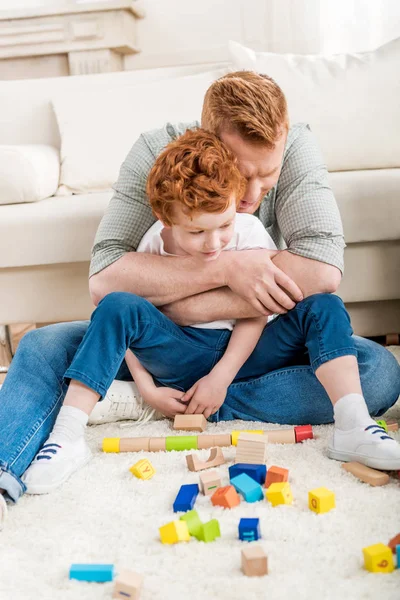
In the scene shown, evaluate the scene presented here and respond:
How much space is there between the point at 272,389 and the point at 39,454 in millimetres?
465

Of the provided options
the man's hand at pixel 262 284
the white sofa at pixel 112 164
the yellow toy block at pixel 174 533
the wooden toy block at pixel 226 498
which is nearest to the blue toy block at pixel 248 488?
the wooden toy block at pixel 226 498

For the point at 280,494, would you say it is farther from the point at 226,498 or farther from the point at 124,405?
the point at 124,405

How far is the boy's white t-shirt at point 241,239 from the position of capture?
4.40 feet

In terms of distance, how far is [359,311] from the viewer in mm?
1919

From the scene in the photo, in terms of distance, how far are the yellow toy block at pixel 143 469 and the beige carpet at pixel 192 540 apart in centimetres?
1

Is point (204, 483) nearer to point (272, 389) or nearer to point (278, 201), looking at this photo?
point (272, 389)

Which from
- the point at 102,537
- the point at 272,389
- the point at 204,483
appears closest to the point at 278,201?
the point at 272,389

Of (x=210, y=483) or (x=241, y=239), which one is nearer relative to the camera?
(x=210, y=483)

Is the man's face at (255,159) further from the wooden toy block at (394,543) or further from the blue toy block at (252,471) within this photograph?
the wooden toy block at (394,543)

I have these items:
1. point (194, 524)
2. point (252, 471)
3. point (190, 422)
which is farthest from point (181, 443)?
point (194, 524)

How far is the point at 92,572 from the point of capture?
0.84 m

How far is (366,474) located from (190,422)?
14.5 inches

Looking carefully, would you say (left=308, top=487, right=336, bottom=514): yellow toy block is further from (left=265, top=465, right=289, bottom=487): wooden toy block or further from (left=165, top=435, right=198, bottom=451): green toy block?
(left=165, top=435, right=198, bottom=451): green toy block

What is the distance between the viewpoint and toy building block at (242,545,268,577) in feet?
2.66
